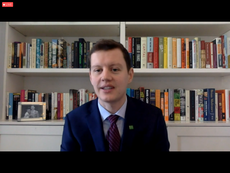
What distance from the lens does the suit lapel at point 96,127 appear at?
3.11ft

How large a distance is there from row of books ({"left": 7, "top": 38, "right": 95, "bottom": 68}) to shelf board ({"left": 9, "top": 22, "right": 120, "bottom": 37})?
14 cm

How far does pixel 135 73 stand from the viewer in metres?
1.54

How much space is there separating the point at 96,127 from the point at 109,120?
0.34 ft

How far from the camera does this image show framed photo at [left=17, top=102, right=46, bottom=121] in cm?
146

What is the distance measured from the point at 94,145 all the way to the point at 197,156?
80cm

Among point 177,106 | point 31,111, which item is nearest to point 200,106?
point 177,106

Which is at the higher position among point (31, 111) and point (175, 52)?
point (175, 52)

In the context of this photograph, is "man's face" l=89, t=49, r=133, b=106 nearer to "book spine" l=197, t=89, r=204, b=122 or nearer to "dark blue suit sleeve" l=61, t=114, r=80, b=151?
"dark blue suit sleeve" l=61, t=114, r=80, b=151

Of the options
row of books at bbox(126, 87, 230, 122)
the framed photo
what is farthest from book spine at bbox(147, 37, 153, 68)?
the framed photo

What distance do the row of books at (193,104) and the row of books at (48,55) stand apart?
557mm

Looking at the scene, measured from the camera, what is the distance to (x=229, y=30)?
1.61 meters

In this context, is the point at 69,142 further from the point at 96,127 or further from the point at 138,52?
the point at 138,52

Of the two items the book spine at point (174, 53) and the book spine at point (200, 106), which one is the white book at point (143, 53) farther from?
the book spine at point (200, 106)
